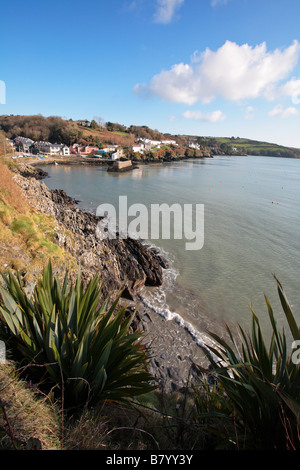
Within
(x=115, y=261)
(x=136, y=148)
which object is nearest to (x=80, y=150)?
(x=136, y=148)

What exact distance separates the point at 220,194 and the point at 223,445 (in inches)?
1265

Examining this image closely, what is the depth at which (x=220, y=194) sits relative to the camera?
104 ft

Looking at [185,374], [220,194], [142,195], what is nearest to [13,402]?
[185,374]

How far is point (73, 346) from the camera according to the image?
8.84ft

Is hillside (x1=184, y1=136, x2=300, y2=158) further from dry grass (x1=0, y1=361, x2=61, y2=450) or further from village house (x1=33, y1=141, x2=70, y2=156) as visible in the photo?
dry grass (x1=0, y1=361, x2=61, y2=450)

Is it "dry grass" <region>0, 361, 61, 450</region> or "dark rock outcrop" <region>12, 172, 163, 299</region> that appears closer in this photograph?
"dry grass" <region>0, 361, 61, 450</region>

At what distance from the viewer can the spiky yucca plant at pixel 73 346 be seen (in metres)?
2.43

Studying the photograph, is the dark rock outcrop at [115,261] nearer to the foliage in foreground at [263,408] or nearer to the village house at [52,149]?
the foliage in foreground at [263,408]

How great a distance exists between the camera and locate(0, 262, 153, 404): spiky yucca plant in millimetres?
2434

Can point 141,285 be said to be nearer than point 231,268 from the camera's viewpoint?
Yes

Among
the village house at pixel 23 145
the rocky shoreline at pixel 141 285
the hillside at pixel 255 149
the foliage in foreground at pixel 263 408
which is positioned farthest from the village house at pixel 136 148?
the foliage in foreground at pixel 263 408

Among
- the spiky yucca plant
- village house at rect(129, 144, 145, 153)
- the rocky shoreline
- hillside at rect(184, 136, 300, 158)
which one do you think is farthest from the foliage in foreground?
hillside at rect(184, 136, 300, 158)

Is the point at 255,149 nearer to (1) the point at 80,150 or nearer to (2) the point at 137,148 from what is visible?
(2) the point at 137,148
